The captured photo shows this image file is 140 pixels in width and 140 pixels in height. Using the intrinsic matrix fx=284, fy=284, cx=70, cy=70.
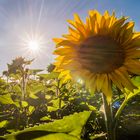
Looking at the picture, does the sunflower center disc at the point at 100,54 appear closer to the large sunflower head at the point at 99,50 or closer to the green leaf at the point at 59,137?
the large sunflower head at the point at 99,50

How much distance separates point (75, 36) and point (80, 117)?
0.92 meters

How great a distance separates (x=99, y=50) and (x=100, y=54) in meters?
0.04

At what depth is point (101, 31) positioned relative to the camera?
2.34 m

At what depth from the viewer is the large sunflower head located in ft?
7.25

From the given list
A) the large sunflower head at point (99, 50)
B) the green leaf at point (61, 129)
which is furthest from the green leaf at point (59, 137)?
the large sunflower head at point (99, 50)

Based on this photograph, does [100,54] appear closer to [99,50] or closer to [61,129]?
[99,50]

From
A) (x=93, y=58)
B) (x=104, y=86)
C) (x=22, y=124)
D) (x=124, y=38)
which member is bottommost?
(x=22, y=124)

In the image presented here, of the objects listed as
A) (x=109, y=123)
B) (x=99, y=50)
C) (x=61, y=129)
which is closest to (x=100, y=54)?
(x=99, y=50)

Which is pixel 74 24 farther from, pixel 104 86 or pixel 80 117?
pixel 80 117

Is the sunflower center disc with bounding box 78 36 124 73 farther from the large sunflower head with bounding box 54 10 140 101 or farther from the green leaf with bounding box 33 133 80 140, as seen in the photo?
the green leaf with bounding box 33 133 80 140

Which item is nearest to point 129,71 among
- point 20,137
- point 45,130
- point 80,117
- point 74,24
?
point 74,24

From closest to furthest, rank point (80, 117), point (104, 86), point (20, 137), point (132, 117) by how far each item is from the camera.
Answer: point (20, 137) → point (80, 117) → point (104, 86) → point (132, 117)

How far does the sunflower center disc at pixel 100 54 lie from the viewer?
7.11 feet

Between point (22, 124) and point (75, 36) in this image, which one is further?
point (22, 124)
